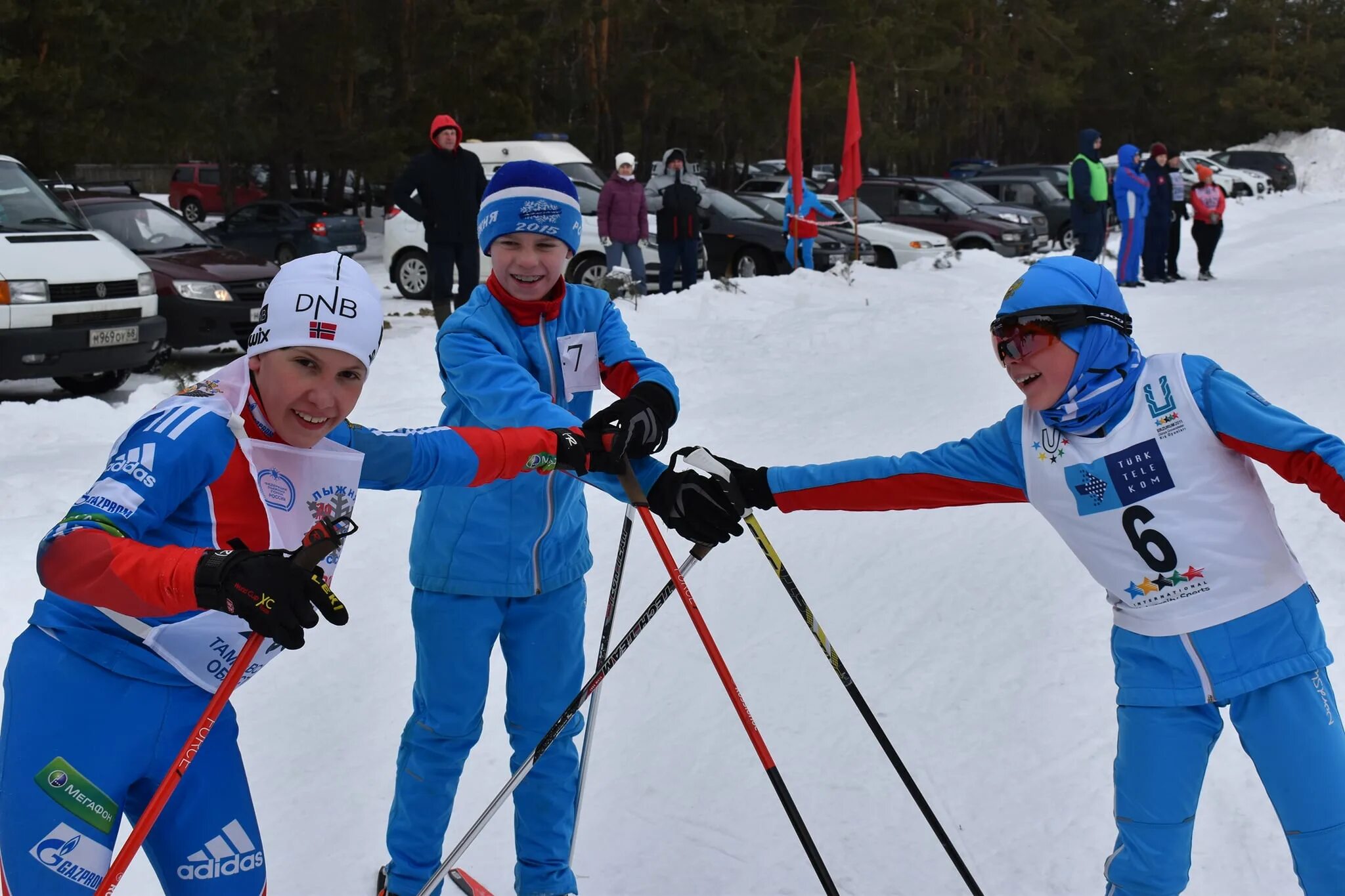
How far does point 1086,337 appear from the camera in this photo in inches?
112

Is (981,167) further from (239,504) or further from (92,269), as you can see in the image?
(239,504)

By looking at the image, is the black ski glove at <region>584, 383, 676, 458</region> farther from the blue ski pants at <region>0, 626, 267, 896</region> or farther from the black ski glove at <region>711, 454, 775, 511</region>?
the blue ski pants at <region>0, 626, 267, 896</region>

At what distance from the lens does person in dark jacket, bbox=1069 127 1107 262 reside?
50.2 feet

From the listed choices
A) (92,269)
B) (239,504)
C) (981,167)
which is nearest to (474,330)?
(239,504)

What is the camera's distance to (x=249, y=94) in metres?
25.7

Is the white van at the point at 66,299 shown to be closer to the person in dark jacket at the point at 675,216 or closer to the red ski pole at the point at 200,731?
the person in dark jacket at the point at 675,216

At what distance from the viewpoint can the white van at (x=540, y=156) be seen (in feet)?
56.6

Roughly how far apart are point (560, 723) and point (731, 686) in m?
0.48

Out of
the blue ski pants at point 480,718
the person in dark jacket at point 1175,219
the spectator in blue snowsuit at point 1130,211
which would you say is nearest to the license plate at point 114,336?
the blue ski pants at point 480,718

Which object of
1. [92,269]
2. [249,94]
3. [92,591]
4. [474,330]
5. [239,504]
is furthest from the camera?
[249,94]

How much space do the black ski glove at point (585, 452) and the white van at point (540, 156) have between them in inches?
552

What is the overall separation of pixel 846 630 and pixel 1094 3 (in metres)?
54.1

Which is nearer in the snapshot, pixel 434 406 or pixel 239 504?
pixel 239 504

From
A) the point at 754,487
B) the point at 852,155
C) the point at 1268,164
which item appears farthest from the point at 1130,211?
the point at 1268,164
